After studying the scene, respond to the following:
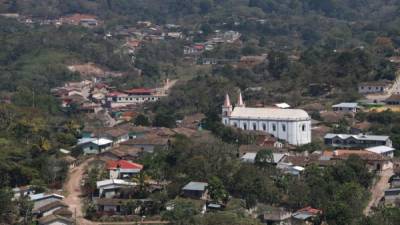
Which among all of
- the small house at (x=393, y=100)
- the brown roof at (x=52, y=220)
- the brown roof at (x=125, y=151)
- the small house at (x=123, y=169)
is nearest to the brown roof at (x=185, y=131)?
the brown roof at (x=125, y=151)

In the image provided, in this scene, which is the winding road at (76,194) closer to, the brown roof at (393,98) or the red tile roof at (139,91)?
the brown roof at (393,98)

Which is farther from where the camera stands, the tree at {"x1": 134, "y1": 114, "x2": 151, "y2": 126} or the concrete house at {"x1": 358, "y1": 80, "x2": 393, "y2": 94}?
the concrete house at {"x1": 358, "y1": 80, "x2": 393, "y2": 94}

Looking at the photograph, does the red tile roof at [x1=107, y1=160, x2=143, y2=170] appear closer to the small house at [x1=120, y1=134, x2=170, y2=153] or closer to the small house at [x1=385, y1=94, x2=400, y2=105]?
the small house at [x1=120, y1=134, x2=170, y2=153]

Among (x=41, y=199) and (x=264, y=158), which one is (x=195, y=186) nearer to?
(x=264, y=158)

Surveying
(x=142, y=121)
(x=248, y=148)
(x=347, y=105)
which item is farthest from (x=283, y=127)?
(x=142, y=121)

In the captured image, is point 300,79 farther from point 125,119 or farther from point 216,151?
point 216,151

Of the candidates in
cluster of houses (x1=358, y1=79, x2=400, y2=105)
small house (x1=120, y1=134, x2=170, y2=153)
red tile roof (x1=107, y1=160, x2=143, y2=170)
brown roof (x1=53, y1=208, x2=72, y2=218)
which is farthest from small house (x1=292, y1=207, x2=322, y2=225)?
cluster of houses (x1=358, y1=79, x2=400, y2=105)

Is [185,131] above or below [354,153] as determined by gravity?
below
